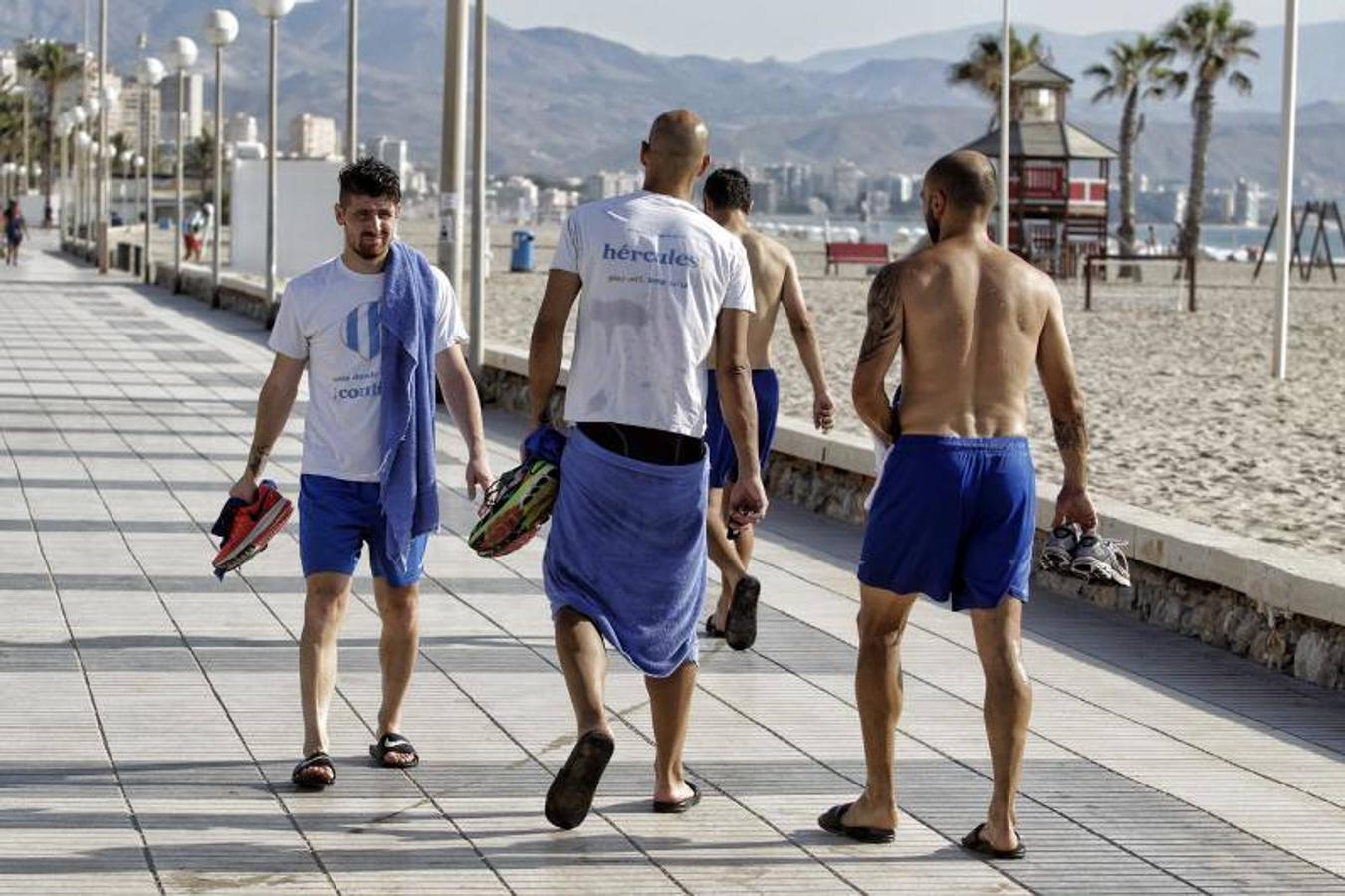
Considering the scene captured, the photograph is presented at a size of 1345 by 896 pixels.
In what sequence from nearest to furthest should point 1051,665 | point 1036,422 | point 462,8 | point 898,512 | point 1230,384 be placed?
point 898,512, point 1051,665, point 1036,422, point 462,8, point 1230,384

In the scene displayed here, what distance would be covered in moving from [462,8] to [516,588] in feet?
33.5

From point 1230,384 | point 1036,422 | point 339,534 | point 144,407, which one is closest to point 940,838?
point 339,534

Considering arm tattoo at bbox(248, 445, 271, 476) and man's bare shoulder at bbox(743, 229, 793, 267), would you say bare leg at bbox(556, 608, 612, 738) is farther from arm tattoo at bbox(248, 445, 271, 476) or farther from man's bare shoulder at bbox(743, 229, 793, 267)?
man's bare shoulder at bbox(743, 229, 793, 267)

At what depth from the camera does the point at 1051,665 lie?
8.71 meters

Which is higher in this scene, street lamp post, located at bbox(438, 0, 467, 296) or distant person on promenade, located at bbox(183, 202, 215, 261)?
street lamp post, located at bbox(438, 0, 467, 296)

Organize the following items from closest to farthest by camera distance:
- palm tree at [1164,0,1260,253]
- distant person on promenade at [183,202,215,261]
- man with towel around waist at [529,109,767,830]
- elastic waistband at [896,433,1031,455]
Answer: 1. elastic waistband at [896,433,1031,455]
2. man with towel around waist at [529,109,767,830]
3. distant person on promenade at [183,202,215,261]
4. palm tree at [1164,0,1260,253]

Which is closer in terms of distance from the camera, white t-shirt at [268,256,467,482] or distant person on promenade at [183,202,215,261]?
white t-shirt at [268,256,467,482]

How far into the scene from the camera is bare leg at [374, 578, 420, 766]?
688cm

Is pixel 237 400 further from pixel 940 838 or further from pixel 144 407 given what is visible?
pixel 940 838

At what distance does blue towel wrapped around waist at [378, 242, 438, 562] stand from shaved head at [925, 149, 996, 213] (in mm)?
1487

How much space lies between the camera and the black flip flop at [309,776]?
649cm

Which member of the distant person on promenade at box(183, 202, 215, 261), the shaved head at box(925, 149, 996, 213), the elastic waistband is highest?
the shaved head at box(925, 149, 996, 213)

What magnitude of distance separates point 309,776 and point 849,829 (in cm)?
140

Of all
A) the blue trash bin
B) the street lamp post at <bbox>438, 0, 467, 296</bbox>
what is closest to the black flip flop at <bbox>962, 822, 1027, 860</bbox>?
the street lamp post at <bbox>438, 0, 467, 296</bbox>
